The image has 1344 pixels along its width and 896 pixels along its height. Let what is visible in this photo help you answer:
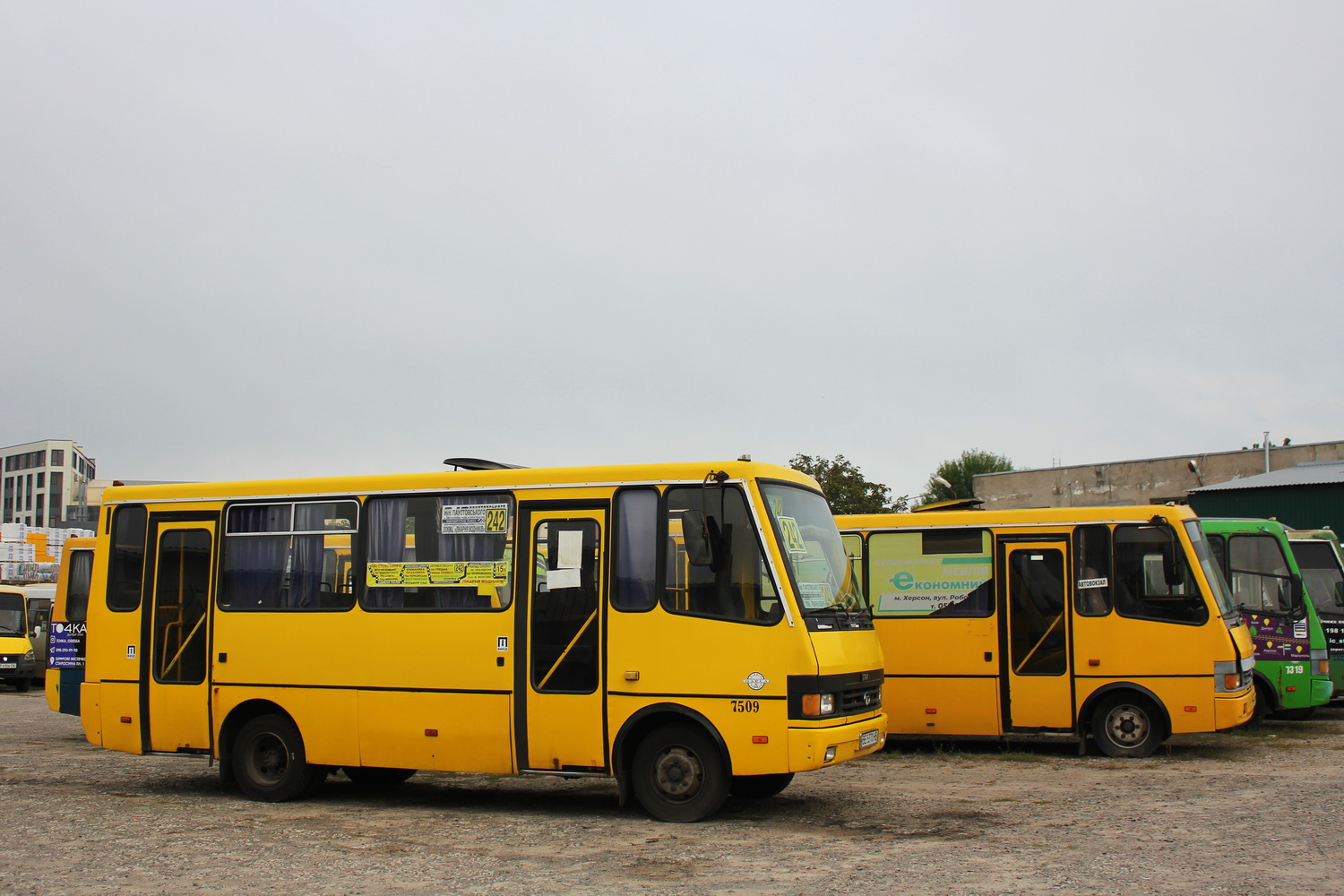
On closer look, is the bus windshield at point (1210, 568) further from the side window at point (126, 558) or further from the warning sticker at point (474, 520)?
the side window at point (126, 558)

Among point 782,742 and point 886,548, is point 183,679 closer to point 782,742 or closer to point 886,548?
point 782,742

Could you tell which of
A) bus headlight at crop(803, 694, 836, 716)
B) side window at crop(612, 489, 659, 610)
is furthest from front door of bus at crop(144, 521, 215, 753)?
bus headlight at crop(803, 694, 836, 716)

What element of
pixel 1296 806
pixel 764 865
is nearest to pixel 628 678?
pixel 764 865

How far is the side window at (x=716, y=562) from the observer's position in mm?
9398

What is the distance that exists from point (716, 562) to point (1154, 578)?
21.0 feet

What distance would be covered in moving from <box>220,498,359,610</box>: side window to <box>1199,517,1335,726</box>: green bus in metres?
11.4

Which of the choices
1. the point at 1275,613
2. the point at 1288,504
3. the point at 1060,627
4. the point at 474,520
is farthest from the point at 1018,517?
the point at 1288,504

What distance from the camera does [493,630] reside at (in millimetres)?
10281

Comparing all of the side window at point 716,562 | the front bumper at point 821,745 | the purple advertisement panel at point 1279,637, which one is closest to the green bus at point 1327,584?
the purple advertisement panel at point 1279,637

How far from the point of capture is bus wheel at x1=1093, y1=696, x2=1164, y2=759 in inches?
533

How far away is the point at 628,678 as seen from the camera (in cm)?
974

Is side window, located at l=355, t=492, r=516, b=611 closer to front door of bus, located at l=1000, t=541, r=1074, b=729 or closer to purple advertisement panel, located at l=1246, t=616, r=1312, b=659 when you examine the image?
front door of bus, located at l=1000, t=541, r=1074, b=729

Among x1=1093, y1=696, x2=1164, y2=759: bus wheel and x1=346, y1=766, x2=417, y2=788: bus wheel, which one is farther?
x1=1093, y1=696, x2=1164, y2=759: bus wheel

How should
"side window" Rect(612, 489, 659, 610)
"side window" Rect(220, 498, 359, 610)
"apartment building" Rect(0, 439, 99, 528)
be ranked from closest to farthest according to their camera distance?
1. "side window" Rect(612, 489, 659, 610)
2. "side window" Rect(220, 498, 359, 610)
3. "apartment building" Rect(0, 439, 99, 528)
